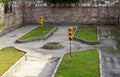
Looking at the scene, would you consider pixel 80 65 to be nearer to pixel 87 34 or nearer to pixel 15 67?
pixel 15 67

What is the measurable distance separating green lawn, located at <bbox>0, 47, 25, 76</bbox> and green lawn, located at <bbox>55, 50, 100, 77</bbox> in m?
2.63

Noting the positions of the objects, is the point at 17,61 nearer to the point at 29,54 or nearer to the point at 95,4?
the point at 29,54

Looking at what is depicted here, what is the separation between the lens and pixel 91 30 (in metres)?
29.8

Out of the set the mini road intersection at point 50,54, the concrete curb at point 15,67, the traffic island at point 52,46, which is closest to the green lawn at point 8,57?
the concrete curb at point 15,67

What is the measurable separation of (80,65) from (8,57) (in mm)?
4418

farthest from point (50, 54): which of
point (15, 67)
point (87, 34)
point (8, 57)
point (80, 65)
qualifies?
point (87, 34)

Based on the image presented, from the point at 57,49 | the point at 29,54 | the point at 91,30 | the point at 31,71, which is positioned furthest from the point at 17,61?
the point at 91,30

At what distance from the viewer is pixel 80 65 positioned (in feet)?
54.7

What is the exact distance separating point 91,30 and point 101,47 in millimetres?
7309

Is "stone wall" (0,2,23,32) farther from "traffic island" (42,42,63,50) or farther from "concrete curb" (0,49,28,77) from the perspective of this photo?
"concrete curb" (0,49,28,77)

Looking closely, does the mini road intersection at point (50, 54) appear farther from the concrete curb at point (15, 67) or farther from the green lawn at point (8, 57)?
the green lawn at point (8, 57)

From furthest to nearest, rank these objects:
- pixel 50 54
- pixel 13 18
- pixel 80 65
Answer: pixel 13 18
pixel 50 54
pixel 80 65

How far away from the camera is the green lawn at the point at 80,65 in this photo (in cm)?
1499

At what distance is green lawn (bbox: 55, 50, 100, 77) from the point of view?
49.2 ft
